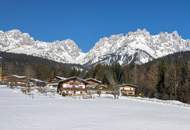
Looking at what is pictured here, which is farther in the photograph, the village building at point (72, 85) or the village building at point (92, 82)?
the village building at point (92, 82)

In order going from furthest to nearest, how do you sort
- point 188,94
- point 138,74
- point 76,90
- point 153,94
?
point 138,74, point 76,90, point 153,94, point 188,94

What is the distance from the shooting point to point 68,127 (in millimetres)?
31156

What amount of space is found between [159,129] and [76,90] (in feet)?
343

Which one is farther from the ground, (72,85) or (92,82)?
(92,82)

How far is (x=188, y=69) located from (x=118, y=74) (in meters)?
60.2

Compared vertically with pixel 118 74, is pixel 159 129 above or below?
below

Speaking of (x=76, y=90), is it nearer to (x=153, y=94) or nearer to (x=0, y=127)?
(x=153, y=94)

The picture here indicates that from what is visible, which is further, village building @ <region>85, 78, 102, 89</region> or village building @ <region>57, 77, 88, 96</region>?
village building @ <region>85, 78, 102, 89</region>

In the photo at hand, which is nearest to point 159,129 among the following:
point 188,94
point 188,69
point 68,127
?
point 68,127

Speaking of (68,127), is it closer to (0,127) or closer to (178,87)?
(0,127)

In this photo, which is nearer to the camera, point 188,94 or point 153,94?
point 188,94

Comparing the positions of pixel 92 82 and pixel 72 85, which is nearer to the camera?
pixel 72 85

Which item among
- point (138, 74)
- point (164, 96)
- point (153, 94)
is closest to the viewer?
point (164, 96)

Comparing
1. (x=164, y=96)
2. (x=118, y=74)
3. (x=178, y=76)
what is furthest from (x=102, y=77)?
→ (x=164, y=96)
